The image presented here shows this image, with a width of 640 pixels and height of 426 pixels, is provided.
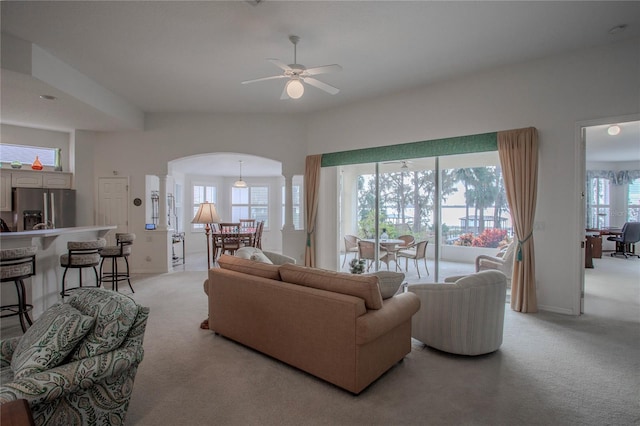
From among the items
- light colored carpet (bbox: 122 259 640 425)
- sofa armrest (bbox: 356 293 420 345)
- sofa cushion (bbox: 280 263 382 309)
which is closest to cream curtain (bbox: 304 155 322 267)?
light colored carpet (bbox: 122 259 640 425)

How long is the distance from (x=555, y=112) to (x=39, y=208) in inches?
328

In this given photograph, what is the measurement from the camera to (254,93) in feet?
18.1

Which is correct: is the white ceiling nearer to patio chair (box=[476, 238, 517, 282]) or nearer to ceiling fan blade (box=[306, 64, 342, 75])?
ceiling fan blade (box=[306, 64, 342, 75])

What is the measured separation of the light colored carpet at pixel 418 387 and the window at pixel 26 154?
17.4 feet

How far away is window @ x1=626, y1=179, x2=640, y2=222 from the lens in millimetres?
9273

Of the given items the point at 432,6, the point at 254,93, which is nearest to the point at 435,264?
the point at 432,6

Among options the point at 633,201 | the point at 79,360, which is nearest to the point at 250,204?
the point at 79,360

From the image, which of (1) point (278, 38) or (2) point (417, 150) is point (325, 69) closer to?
(1) point (278, 38)

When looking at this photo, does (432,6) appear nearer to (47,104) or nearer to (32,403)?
(32,403)

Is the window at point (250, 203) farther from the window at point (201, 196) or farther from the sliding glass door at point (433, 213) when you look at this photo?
the sliding glass door at point (433, 213)

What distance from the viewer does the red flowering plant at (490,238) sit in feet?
16.3

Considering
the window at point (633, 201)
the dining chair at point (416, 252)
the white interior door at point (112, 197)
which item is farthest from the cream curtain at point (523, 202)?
the window at point (633, 201)

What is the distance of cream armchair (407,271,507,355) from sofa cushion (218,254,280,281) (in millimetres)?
1395

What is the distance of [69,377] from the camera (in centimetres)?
162
